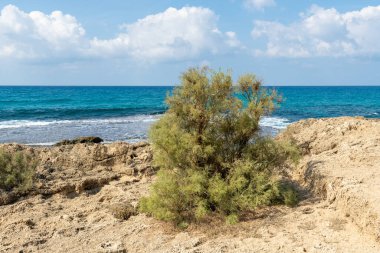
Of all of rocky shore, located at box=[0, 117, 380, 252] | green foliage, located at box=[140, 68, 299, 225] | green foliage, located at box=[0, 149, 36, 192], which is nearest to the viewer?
rocky shore, located at box=[0, 117, 380, 252]

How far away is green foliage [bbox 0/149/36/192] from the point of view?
41.4ft

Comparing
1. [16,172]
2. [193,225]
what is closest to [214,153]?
[193,225]

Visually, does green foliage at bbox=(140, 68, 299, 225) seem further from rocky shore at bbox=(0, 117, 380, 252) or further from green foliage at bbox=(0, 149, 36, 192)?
green foliage at bbox=(0, 149, 36, 192)

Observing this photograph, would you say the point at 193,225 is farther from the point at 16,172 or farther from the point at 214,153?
the point at 16,172

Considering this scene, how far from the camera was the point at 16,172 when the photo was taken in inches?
511

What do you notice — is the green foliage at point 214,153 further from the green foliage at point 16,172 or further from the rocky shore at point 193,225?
the green foliage at point 16,172

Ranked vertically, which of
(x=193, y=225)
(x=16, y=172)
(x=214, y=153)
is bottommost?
(x=193, y=225)

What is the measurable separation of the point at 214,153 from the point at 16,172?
A: 689 centimetres

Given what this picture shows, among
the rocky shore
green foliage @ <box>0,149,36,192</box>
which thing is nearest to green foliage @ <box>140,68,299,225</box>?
the rocky shore

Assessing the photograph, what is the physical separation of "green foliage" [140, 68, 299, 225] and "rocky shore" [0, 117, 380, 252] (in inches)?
17.4

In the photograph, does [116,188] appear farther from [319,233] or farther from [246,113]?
[319,233]

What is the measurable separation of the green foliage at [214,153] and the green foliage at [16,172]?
464cm

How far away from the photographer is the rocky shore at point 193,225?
26.8ft

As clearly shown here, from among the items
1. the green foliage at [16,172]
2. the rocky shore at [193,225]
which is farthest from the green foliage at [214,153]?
the green foliage at [16,172]
